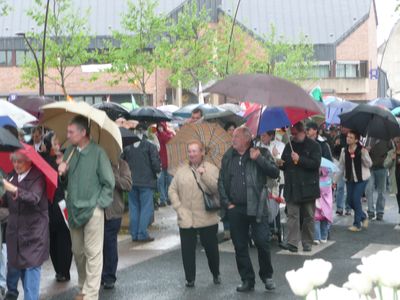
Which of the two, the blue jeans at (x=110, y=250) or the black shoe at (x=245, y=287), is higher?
the blue jeans at (x=110, y=250)

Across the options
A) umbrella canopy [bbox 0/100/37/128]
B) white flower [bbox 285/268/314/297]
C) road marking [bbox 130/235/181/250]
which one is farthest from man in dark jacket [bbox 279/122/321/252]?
white flower [bbox 285/268/314/297]

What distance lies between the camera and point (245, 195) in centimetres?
829

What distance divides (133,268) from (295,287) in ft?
26.6

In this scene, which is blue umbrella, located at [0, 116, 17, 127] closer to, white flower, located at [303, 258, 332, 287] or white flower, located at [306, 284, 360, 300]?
white flower, located at [303, 258, 332, 287]

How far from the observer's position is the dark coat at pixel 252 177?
8.25 meters

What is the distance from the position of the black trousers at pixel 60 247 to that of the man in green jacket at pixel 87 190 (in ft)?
4.64

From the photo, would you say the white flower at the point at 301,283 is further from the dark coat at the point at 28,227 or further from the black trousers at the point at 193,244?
the black trousers at the point at 193,244

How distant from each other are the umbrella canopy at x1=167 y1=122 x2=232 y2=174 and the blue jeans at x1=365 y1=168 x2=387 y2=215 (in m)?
6.30

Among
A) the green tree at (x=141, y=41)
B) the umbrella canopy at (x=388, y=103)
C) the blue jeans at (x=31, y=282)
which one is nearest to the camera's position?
the blue jeans at (x=31, y=282)

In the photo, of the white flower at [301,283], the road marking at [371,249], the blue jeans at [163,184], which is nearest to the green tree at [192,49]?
the blue jeans at [163,184]

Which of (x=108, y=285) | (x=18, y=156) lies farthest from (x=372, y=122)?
(x=18, y=156)

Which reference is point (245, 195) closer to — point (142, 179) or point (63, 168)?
point (63, 168)

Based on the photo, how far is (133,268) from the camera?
10.0 metres

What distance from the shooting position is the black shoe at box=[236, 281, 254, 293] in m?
8.49
